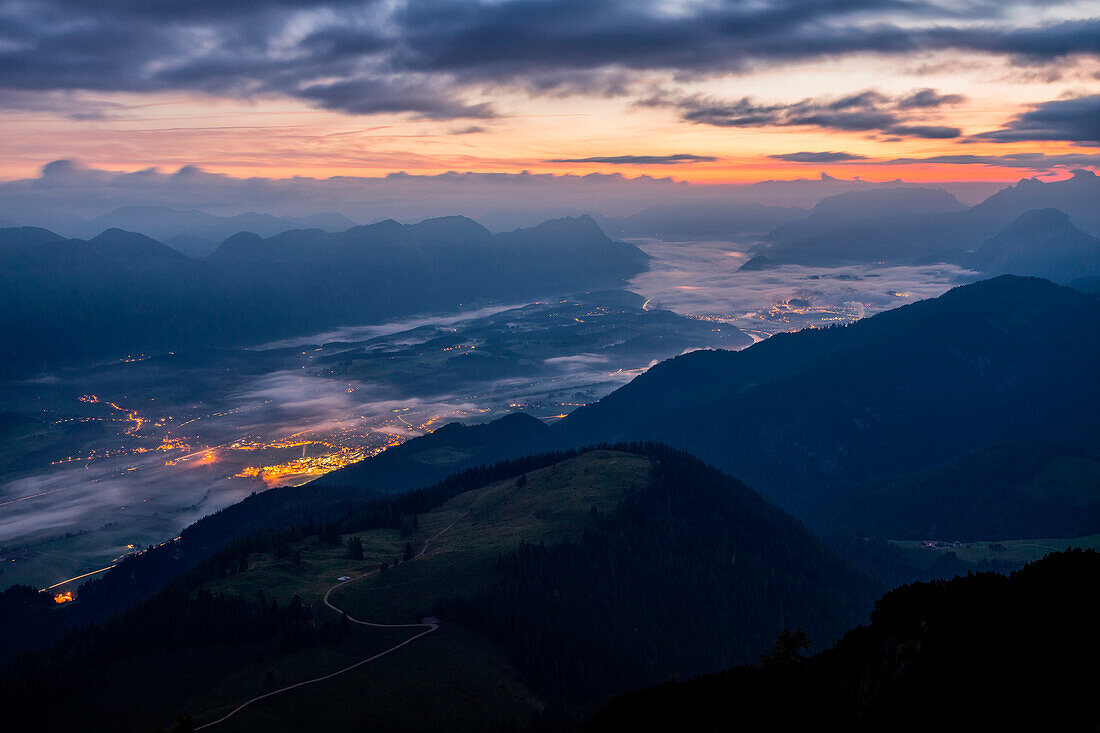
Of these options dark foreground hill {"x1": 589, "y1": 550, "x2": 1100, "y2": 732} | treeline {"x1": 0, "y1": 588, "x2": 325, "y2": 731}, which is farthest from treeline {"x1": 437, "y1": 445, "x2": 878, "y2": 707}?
dark foreground hill {"x1": 589, "y1": 550, "x2": 1100, "y2": 732}

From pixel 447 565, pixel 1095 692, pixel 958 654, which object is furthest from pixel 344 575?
pixel 1095 692

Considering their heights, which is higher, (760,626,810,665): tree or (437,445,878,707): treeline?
(760,626,810,665): tree

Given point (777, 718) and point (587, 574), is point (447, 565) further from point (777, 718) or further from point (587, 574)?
point (777, 718)

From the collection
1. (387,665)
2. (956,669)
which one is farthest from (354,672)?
(956,669)

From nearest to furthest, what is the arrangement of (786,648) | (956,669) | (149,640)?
(956,669) → (786,648) → (149,640)

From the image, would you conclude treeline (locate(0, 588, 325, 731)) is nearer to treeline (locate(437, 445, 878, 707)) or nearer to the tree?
treeline (locate(437, 445, 878, 707))

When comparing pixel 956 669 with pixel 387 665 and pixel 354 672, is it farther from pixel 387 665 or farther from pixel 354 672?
pixel 354 672
